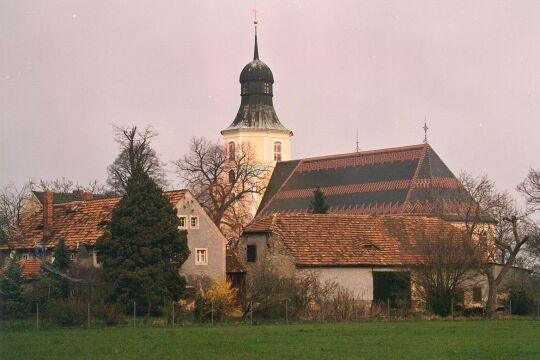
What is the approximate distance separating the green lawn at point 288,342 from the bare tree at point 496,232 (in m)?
9.81

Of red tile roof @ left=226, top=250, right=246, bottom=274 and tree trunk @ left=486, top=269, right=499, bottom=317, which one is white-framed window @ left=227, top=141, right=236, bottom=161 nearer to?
red tile roof @ left=226, top=250, right=246, bottom=274

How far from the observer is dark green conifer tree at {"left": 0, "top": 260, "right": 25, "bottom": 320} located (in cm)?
4444

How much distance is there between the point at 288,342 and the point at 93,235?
25554mm

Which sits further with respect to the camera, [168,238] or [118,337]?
[168,238]

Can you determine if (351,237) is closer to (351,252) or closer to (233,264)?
(351,252)

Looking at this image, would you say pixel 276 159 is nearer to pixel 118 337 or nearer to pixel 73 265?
pixel 73 265

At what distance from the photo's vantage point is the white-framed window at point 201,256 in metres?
55.2

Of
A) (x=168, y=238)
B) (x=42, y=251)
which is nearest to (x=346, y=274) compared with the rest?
(x=168, y=238)

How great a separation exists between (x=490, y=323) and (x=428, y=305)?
4715mm

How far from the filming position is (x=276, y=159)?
108250 mm

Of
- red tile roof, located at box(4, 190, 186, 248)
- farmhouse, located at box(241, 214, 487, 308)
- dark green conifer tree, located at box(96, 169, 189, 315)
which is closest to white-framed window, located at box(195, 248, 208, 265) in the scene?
red tile roof, located at box(4, 190, 186, 248)

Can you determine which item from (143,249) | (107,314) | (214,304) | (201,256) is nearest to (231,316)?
(214,304)

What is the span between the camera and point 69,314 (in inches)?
1531

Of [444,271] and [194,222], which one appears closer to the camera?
[444,271]
